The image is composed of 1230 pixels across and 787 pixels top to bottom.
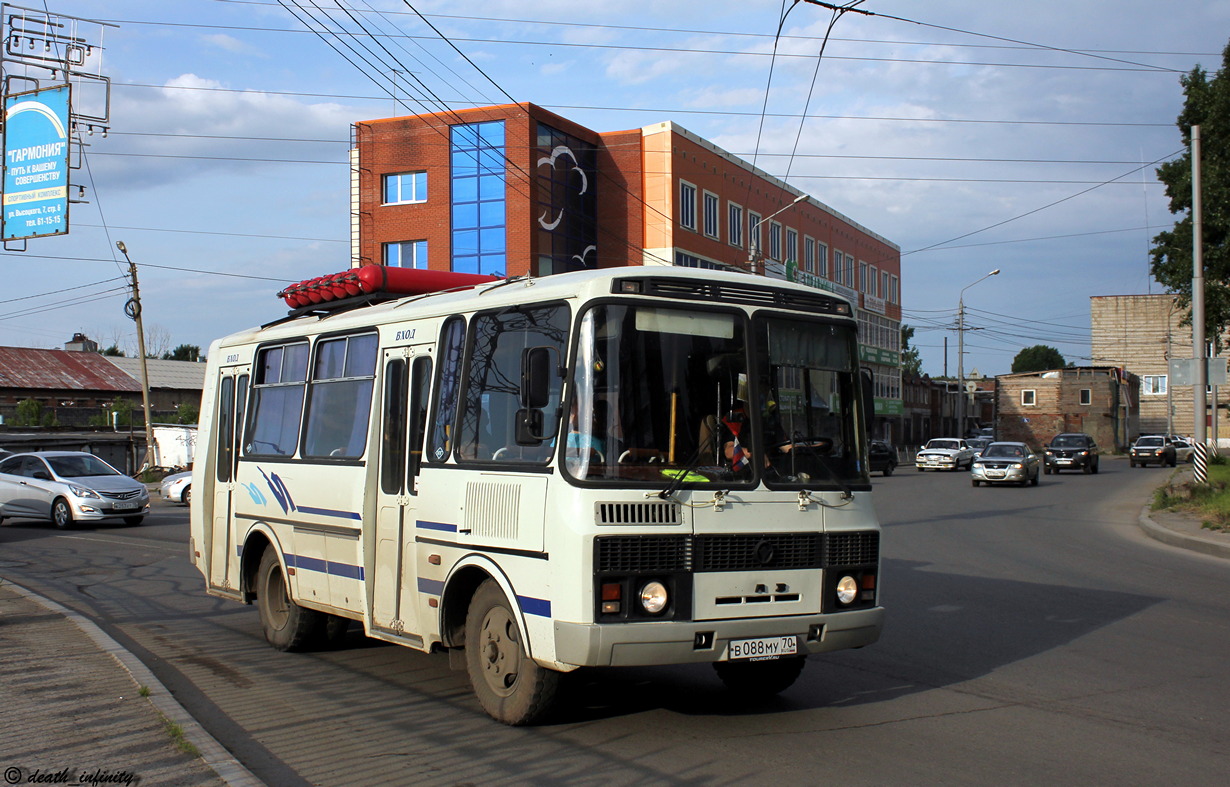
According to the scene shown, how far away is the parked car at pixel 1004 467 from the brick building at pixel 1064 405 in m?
51.2

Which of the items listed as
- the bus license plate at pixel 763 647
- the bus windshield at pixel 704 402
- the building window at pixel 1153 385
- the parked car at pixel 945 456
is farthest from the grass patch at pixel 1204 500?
the building window at pixel 1153 385

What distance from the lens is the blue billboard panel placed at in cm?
1770

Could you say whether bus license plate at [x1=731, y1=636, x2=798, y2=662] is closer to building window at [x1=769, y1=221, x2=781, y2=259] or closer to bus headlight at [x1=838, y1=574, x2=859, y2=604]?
bus headlight at [x1=838, y1=574, x2=859, y2=604]

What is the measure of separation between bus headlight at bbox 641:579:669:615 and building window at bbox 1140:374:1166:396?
348 ft

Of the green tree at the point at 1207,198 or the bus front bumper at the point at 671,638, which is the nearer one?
the bus front bumper at the point at 671,638

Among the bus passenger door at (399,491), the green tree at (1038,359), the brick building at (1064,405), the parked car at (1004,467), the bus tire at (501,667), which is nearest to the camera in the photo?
the bus tire at (501,667)

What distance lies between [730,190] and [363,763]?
48.5m

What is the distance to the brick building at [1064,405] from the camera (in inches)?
3472

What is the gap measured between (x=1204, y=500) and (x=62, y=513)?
80.6 ft

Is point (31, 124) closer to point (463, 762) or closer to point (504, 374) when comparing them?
point (504, 374)

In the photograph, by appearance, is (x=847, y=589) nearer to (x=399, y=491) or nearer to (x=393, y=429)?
(x=399, y=491)

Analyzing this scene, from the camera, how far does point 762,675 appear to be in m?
7.29

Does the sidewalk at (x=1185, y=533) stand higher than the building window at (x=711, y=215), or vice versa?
the building window at (x=711, y=215)

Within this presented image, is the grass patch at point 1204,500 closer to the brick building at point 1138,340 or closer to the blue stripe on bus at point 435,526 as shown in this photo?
the blue stripe on bus at point 435,526
